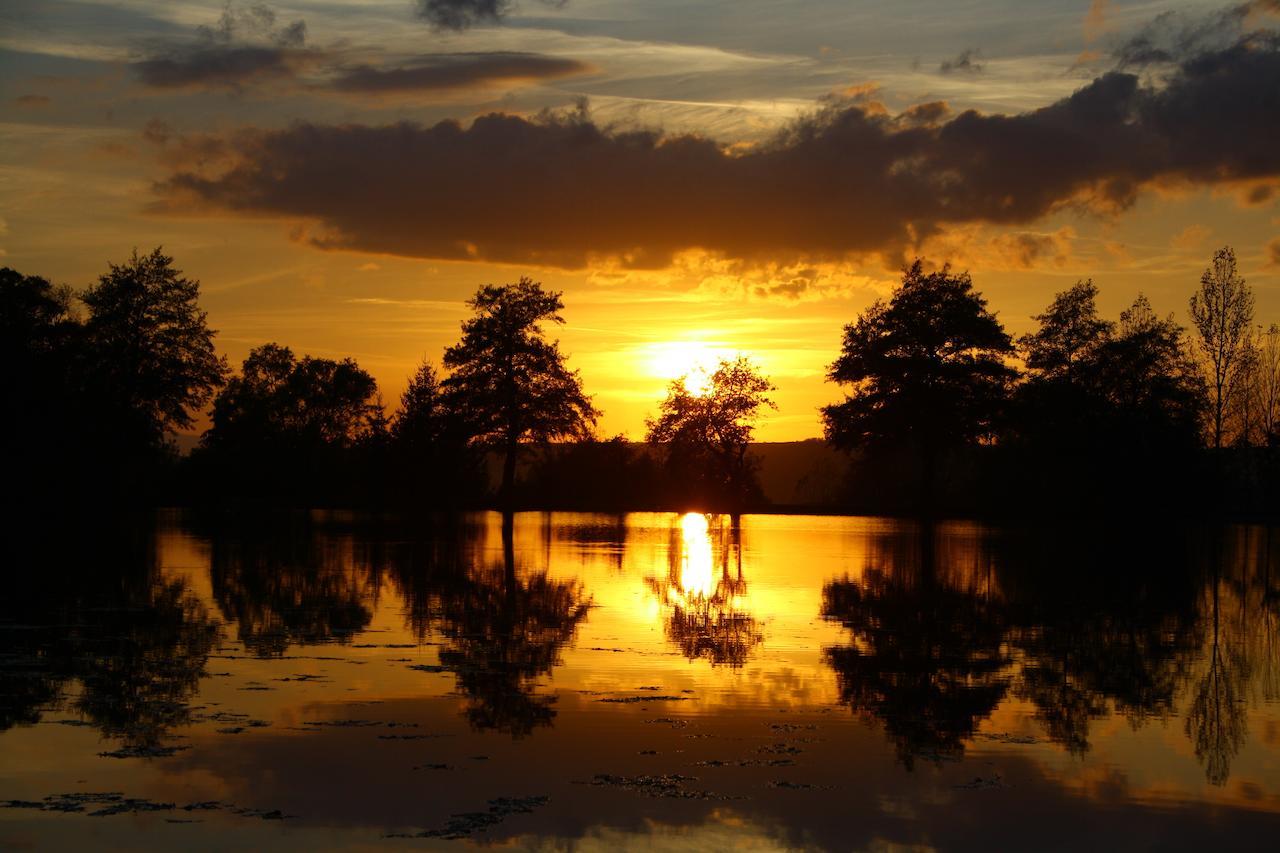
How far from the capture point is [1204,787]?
11.2 metres

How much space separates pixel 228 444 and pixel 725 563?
77.9m

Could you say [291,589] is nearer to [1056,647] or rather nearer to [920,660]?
[920,660]

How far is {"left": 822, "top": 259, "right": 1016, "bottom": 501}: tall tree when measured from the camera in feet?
246

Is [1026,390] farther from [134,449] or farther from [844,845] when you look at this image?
[844,845]

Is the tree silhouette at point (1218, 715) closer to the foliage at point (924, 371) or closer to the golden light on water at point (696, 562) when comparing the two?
the golden light on water at point (696, 562)

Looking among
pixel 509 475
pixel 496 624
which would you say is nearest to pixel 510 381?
pixel 509 475

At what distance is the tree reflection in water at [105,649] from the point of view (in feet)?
43.2

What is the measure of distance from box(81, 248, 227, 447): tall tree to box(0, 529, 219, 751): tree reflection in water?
50.6 m

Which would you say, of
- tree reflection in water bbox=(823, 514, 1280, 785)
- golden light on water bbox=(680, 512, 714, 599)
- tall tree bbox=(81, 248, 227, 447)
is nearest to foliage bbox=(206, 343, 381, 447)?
tall tree bbox=(81, 248, 227, 447)

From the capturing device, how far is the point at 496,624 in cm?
2134

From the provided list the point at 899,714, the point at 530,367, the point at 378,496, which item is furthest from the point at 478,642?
the point at 378,496

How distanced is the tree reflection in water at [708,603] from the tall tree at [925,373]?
30.0 m

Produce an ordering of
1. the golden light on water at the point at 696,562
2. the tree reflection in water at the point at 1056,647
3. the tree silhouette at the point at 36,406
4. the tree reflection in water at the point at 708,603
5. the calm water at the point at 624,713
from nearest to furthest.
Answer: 1. the calm water at the point at 624,713
2. the tree reflection in water at the point at 1056,647
3. the tree reflection in water at the point at 708,603
4. the golden light on water at the point at 696,562
5. the tree silhouette at the point at 36,406

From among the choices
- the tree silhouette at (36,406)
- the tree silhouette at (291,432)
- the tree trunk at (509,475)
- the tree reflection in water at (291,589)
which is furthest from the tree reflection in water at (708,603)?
the tree silhouette at (291,432)
